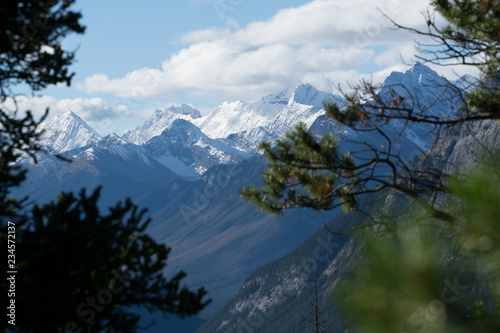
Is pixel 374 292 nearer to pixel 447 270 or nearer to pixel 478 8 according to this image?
pixel 447 270

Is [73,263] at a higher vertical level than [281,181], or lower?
higher

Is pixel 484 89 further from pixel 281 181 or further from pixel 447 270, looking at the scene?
pixel 447 270

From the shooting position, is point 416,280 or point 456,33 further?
point 456,33

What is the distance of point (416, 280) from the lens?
285 centimetres

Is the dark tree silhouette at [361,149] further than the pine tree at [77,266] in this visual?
Yes

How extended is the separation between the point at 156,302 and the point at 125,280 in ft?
2.70

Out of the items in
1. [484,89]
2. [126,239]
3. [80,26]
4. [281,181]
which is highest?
[80,26]

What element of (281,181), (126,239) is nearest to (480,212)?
(126,239)

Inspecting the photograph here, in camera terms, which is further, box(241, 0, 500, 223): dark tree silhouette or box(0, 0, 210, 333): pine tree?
box(241, 0, 500, 223): dark tree silhouette

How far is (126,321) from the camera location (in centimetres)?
887

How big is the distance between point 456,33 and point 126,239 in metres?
9.81

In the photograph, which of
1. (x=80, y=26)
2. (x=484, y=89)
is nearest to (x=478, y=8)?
(x=484, y=89)

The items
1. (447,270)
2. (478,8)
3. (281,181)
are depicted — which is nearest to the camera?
(447,270)

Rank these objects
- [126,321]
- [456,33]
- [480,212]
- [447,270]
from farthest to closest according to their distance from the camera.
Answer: [456,33] < [126,321] < [447,270] < [480,212]
